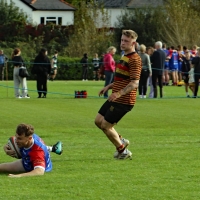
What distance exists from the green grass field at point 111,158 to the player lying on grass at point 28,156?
0.53ft

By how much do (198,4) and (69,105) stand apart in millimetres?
46435

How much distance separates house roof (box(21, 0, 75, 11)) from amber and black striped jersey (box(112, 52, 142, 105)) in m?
72.8

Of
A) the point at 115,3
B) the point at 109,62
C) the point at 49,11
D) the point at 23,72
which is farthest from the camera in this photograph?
the point at 115,3

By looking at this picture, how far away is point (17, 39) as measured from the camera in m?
71.1

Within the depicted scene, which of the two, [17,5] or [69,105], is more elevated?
[17,5]

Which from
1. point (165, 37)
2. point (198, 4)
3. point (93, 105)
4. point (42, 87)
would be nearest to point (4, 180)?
point (93, 105)

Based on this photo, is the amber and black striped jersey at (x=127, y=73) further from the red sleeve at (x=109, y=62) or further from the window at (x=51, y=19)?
the window at (x=51, y=19)

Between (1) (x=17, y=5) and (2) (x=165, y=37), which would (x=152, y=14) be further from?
(1) (x=17, y=5)

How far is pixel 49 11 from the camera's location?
3391 inches

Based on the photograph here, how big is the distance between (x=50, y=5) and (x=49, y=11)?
0.86 meters

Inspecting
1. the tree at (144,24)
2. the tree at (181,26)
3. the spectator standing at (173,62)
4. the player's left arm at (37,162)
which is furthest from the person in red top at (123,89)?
the tree at (144,24)

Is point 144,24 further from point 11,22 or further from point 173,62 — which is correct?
point 173,62

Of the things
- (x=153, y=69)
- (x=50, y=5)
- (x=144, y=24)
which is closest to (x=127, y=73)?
(x=153, y=69)

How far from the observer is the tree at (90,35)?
5981 centimetres
